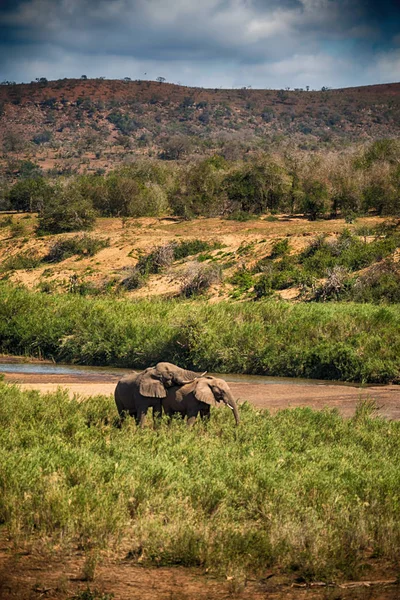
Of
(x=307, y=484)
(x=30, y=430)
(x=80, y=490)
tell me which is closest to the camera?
(x=80, y=490)

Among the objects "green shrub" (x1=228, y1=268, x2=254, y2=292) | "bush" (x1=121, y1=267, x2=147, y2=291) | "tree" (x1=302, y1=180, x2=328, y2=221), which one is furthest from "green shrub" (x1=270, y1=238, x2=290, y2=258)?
"tree" (x1=302, y1=180, x2=328, y2=221)

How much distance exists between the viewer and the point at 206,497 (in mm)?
10211

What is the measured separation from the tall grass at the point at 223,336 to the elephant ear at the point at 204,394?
36.3 feet

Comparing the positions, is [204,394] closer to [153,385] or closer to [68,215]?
[153,385]

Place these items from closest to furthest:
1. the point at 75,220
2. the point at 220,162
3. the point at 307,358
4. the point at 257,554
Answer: the point at 257,554 → the point at 307,358 → the point at 75,220 → the point at 220,162

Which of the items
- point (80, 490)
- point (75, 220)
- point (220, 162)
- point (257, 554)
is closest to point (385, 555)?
point (257, 554)

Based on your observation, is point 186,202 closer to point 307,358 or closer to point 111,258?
point 111,258

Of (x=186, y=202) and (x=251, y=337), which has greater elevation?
(x=186, y=202)

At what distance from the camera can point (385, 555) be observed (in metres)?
9.20

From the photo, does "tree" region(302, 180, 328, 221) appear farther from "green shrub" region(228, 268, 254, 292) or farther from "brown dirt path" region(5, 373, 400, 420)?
"brown dirt path" region(5, 373, 400, 420)

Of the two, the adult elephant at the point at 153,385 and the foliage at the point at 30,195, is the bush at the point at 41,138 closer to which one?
the foliage at the point at 30,195

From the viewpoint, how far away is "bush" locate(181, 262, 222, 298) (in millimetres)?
38812

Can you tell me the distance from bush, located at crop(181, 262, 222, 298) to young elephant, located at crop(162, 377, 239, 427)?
23171 mm

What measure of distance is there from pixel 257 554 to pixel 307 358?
17.9m
